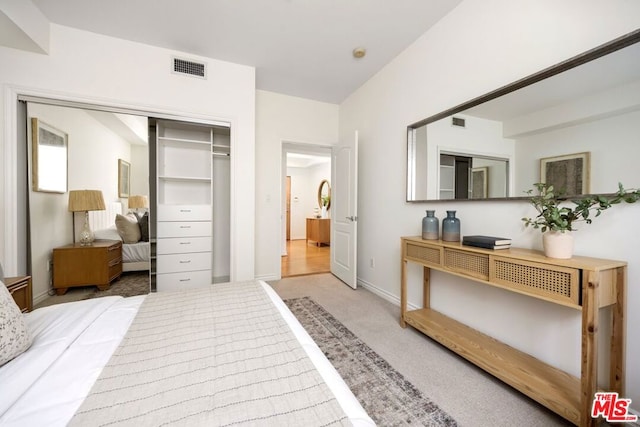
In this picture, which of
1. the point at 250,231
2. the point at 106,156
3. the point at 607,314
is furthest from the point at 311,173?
the point at 607,314

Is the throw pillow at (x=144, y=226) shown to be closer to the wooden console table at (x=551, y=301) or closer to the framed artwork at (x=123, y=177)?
the framed artwork at (x=123, y=177)

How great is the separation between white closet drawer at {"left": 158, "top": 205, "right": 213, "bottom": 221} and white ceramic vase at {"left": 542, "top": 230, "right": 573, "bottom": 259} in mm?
2984

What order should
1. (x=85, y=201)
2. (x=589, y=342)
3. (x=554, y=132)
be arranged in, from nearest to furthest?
(x=589, y=342) < (x=554, y=132) < (x=85, y=201)

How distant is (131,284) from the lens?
8.59 feet

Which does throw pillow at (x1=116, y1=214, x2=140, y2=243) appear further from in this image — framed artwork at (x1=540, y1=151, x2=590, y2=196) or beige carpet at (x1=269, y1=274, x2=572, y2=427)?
framed artwork at (x1=540, y1=151, x2=590, y2=196)

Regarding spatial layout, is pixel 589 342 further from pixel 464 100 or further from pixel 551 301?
pixel 464 100

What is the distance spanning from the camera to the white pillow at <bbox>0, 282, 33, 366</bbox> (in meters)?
0.75

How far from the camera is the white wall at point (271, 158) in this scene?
3430 mm

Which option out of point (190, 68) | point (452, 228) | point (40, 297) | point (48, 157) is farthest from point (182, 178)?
point (452, 228)

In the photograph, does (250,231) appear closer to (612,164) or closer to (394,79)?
(394,79)

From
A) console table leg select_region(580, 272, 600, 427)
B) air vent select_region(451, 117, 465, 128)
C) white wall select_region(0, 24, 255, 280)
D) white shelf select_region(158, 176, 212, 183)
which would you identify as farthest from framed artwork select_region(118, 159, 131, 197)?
console table leg select_region(580, 272, 600, 427)

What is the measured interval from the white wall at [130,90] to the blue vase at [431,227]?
1.93m

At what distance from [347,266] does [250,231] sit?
4.52 ft

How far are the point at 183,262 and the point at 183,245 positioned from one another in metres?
0.20
